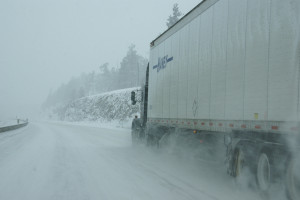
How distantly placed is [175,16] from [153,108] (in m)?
37.3

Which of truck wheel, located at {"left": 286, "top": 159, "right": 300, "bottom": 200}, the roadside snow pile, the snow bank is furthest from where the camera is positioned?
the roadside snow pile

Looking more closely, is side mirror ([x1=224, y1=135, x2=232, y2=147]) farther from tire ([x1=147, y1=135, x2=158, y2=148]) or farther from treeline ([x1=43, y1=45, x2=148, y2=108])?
treeline ([x1=43, y1=45, x2=148, y2=108])

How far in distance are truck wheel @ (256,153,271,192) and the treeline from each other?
4273 centimetres

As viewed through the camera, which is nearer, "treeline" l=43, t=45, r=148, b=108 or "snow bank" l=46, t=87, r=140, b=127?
"snow bank" l=46, t=87, r=140, b=127

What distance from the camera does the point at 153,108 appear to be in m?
12.4

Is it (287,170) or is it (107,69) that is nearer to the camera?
(287,170)

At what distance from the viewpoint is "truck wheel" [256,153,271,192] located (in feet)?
17.5

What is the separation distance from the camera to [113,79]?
10719cm

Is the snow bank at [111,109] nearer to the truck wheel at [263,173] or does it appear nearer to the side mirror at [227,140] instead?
the side mirror at [227,140]

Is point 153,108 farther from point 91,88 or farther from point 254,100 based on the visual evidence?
point 91,88

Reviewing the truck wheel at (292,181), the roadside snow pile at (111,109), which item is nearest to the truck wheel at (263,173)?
the truck wheel at (292,181)

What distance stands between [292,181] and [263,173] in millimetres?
717

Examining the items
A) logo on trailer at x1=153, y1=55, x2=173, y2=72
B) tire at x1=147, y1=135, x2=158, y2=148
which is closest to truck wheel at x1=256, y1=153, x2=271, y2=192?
logo on trailer at x1=153, y1=55, x2=173, y2=72

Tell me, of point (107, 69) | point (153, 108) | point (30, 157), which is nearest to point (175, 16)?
point (153, 108)
